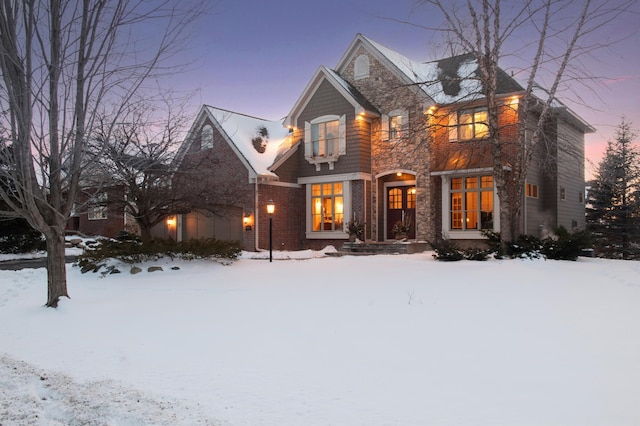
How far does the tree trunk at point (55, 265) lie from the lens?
29.2 ft

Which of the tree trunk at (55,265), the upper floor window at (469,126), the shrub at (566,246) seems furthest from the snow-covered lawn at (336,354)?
the upper floor window at (469,126)

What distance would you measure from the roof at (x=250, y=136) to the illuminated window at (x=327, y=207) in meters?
2.27

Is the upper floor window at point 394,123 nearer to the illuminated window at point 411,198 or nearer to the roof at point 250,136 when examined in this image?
the illuminated window at point 411,198

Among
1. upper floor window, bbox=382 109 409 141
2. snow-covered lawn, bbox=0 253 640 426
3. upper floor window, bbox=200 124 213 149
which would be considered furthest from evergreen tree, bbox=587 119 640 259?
upper floor window, bbox=200 124 213 149

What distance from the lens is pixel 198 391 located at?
15.9 feet

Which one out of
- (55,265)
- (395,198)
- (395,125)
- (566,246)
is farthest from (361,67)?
(55,265)

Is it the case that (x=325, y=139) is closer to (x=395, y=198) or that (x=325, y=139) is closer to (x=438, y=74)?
(x=395, y=198)

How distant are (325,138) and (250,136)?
12.6 ft

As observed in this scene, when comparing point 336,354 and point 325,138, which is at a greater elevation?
point 325,138

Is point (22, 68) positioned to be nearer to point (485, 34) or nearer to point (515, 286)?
point (515, 286)

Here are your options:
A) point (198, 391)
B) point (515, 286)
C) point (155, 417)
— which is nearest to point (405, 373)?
point (198, 391)

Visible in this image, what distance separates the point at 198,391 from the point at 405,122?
16.8 m

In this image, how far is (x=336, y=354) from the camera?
19.4 feet

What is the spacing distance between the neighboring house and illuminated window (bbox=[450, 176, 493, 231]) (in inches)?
1.5
